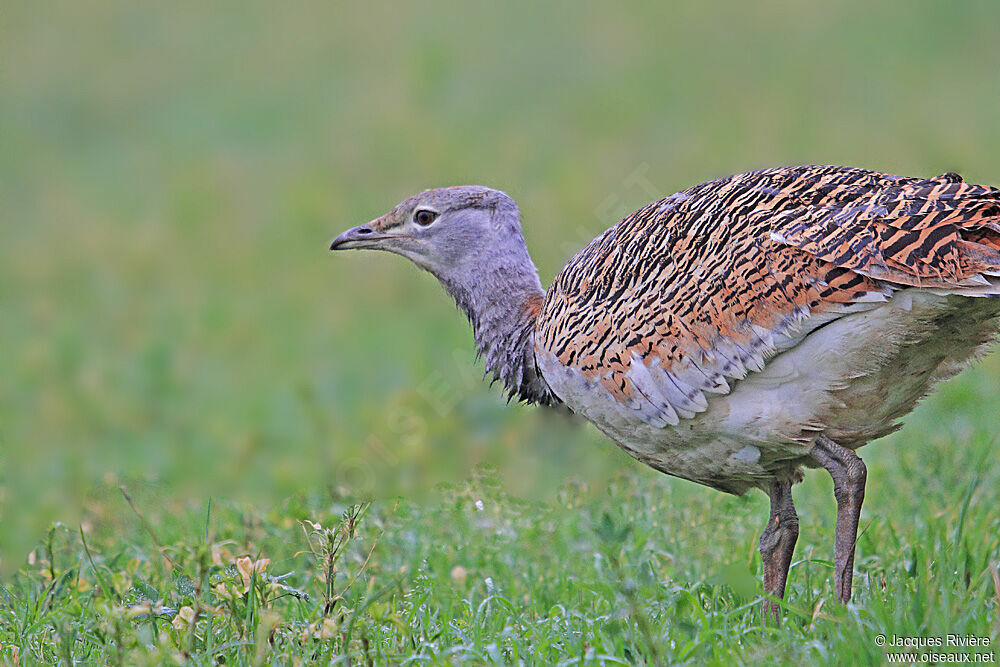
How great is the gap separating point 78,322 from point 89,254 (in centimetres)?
108

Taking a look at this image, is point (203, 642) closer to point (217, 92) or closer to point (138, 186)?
point (138, 186)

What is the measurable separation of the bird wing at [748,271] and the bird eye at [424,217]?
101 centimetres

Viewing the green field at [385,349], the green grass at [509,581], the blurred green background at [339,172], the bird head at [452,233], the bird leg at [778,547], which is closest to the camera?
the green grass at [509,581]

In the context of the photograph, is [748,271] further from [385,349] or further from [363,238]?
[385,349]

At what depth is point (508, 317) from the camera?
5066mm

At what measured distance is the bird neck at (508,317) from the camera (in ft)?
16.3

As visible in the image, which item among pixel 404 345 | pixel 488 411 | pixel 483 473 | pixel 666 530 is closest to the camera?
pixel 666 530

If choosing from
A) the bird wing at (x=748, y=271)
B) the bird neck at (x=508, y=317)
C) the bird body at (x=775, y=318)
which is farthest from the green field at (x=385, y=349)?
the bird wing at (x=748, y=271)

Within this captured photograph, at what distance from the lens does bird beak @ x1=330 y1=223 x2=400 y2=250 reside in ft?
17.4

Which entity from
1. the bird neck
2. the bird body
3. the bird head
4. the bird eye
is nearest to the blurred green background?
the bird neck

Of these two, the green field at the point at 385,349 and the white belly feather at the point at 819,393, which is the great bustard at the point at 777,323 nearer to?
the white belly feather at the point at 819,393

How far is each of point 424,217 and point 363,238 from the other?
30 cm

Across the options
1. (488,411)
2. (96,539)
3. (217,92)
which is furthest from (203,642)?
(217,92)

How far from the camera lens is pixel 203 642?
145 inches
